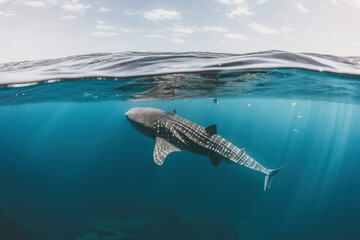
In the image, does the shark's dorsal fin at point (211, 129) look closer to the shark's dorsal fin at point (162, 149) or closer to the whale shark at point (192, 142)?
the whale shark at point (192, 142)

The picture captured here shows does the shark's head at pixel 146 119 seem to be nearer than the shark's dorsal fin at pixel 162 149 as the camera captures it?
No

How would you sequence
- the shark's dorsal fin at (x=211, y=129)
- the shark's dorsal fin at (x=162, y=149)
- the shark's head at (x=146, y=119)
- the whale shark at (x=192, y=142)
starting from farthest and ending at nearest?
1. the shark's head at (x=146, y=119)
2. the shark's dorsal fin at (x=211, y=129)
3. the whale shark at (x=192, y=142)
4. the shark's dorsal fin at (x=162, y=149)

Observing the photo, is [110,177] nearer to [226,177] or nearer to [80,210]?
[80,210]

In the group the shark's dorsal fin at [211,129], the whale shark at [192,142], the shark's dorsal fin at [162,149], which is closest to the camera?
the shark's dorsal fin at [162,149]

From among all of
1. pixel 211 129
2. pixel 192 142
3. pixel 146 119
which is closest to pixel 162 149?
pixel 192 142

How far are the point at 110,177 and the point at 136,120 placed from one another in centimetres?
1289

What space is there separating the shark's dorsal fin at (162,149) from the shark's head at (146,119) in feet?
1.97

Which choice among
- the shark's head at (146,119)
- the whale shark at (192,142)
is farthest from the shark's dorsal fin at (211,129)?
the shark's head at (146,119)

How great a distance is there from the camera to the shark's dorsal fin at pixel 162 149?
22.9 ft

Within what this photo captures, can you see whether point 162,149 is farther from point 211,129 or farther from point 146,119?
point 211,129

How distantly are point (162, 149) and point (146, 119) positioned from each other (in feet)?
5.13

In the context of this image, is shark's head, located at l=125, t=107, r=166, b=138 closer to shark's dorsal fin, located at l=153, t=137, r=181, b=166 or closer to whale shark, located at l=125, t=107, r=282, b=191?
whale shark, located at l=125, t=107, r=282, b=191

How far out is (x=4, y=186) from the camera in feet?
51.4

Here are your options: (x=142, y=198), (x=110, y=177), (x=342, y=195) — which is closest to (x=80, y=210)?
(x=142, y=198)
